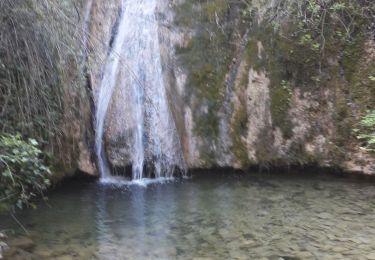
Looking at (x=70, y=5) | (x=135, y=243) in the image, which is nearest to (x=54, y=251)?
(x=135, y=243)

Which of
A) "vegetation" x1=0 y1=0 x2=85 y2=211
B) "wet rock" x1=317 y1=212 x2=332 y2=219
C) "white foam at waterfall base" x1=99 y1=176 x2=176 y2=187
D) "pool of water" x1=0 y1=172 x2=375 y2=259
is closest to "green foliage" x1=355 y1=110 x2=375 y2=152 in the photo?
"pool of water" x1=0 y1=172 x2=375 y2=259

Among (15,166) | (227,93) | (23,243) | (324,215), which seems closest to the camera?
(15,166)

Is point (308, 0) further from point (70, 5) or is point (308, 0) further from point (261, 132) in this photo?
point (70, 5)

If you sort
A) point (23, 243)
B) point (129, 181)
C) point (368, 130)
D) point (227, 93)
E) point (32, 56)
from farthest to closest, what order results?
point (227, 93)
point (129, 181)
point (368, 130)
point (23, 243)
point (32, 56)

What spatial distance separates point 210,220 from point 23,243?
1991 millimetres

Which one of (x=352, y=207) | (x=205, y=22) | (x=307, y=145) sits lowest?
(x=352, y=207)

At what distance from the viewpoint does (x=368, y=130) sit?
6.36 metres

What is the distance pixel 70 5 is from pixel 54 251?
2.44 meters

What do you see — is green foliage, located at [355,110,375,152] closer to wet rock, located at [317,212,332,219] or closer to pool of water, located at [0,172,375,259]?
pool of water, located at [0,172,375,259]

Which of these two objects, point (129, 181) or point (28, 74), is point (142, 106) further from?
point (28, 74)

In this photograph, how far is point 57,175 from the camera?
6289mm

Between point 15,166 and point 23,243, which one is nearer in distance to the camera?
point 15,166

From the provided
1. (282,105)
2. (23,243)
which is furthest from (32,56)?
(282,105)

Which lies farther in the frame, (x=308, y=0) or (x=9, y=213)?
(x=308, y=0)
